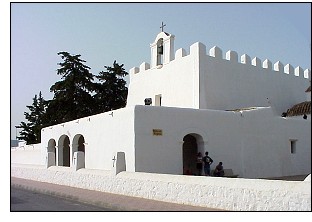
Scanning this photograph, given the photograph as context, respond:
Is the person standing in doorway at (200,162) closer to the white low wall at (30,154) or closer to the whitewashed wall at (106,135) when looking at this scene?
the whitewashed wall at (106,135)

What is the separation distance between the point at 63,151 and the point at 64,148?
45 centimetres

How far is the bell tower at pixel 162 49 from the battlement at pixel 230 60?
0.27m

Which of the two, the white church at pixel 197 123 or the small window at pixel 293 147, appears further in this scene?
the small window at pixel 293 147

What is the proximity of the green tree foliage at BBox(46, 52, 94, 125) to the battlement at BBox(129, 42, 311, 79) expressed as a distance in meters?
9.91

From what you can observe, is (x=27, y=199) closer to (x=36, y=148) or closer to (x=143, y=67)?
(x=143, y=67)

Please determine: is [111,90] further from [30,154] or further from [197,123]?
[197,123]

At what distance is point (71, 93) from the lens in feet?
106

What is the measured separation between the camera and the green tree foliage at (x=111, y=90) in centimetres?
3406

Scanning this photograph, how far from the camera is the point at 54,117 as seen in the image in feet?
109

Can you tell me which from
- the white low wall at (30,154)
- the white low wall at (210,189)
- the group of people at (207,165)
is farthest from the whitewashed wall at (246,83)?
the white low wall at (30,154)

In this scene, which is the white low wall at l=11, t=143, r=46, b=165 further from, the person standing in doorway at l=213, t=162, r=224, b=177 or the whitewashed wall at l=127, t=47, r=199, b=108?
the person standing in doorway at l=213, t=162, r=224, b=177

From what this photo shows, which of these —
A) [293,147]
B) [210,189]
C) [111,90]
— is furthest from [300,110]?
[111,90]

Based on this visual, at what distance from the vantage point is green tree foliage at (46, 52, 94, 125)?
32312 mm
